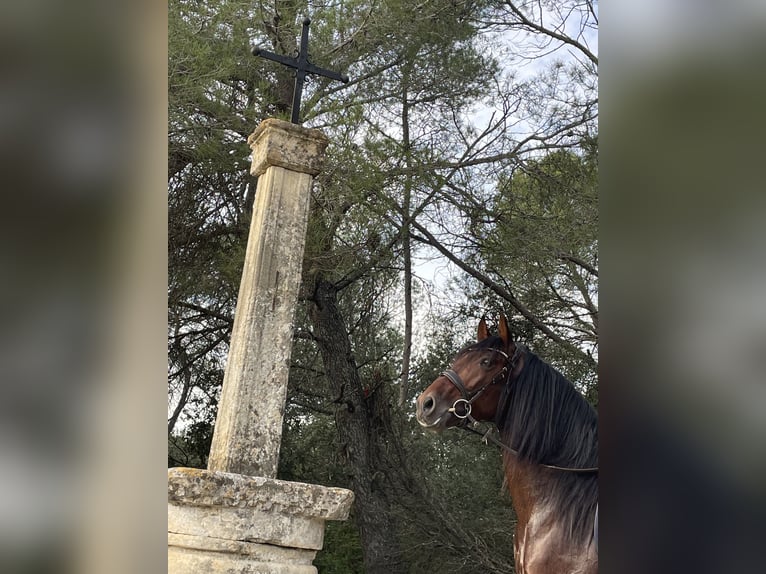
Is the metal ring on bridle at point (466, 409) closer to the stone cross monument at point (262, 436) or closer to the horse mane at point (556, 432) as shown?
the horse mane at point (556, 432)

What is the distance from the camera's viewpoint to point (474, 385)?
→ 9.27 feet

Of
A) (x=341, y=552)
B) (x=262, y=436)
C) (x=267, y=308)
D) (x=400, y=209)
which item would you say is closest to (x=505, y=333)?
(x=267, y=308)

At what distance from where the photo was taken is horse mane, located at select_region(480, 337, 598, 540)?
250cm

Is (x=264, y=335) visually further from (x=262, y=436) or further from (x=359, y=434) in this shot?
(x=359, y=434)

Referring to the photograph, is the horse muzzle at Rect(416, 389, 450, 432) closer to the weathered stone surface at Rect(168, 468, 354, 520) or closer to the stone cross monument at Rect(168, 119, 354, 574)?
the stone cross monument at Rect(168, 119, 354, 574)

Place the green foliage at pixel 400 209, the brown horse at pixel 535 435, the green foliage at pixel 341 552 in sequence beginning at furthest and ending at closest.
Result: 1. the green foliage at pixel 341 552
2. the green foliage at pixel 400 209
3. the brown horse at pixel 535 435
